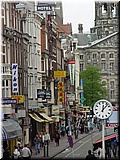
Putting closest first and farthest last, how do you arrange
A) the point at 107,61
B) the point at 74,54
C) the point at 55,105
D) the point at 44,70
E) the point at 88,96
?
the point at 44,70
the point at 55,105
the point at 74,54
the point at 88,96
the point at 107,61

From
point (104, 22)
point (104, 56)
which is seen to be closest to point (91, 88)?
point (104, 56)

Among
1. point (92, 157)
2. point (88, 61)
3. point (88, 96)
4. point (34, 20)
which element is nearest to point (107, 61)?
point (88, 61)

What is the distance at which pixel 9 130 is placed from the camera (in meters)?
37.0

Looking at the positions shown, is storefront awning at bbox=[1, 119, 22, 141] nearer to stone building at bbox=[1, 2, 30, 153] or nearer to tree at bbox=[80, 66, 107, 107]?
stone building at bbox=[1, 2, 30, 153]

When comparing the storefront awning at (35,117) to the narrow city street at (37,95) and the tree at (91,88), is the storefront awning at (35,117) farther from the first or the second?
the tree at (91,88)

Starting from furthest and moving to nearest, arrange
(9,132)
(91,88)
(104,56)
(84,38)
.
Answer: (84,38)
(104,56)
(91,88)
(9,132)

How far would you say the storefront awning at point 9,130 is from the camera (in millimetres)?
35656

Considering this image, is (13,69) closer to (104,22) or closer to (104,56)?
(104,56)

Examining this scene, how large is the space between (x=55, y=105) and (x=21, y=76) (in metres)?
22.4

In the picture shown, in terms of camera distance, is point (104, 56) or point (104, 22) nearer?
point (104, 56)

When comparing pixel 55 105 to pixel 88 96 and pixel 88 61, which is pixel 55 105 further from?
pixel 88 61

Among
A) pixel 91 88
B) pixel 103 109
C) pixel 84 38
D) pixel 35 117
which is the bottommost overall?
pixel 35 117

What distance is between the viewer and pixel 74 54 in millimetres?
115688

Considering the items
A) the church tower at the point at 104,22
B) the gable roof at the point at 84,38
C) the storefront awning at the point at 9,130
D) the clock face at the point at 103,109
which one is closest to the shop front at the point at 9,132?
the storefront awning at the point at 9,130
